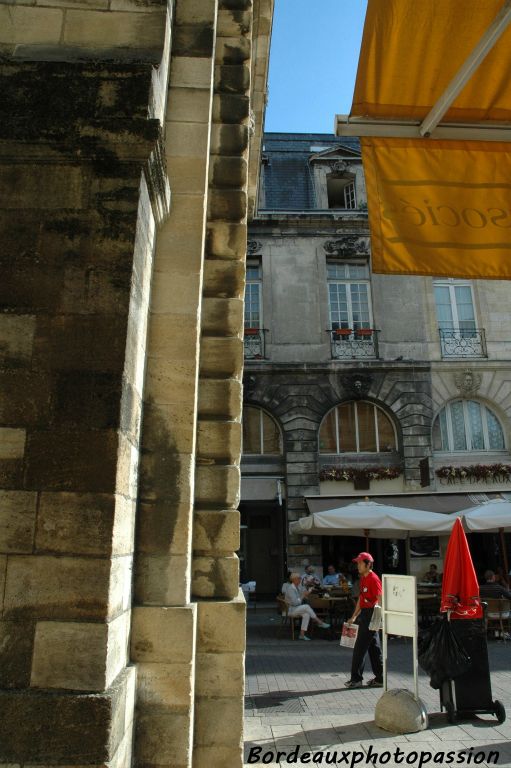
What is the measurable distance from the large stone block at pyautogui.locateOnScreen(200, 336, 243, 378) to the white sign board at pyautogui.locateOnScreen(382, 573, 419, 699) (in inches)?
121

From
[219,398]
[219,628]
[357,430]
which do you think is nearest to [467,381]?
[357,430]

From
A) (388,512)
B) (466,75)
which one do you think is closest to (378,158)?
(466,75)

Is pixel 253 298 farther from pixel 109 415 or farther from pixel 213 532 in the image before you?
pixel 109 415

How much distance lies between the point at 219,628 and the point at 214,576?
331 millimetres

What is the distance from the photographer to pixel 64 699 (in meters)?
2.59

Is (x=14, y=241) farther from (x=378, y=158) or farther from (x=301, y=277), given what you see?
(x=301, y=277)

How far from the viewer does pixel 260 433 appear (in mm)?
19969

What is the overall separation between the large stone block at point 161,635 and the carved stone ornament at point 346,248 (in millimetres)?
19232

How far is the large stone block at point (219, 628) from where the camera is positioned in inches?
158

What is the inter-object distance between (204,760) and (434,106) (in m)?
5.07

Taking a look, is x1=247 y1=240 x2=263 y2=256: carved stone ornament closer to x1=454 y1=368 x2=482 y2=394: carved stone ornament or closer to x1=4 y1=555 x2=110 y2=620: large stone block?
x1=454 y1=368 x2=482 y2=394: carved stone ornament

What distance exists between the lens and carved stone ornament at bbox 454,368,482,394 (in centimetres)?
2012

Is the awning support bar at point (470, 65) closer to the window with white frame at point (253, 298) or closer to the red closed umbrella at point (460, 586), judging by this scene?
the red closed umbrella at point (460, 586)

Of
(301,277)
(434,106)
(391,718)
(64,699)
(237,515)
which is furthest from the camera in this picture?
(301,277)
